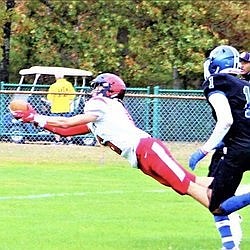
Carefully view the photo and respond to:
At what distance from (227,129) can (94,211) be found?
411 cm

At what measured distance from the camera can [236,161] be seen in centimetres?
902

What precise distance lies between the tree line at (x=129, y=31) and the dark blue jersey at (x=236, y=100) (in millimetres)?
19413

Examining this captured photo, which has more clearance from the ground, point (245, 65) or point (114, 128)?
point (245, 65)

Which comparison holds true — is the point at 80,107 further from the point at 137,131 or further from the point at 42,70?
the point at 137,131

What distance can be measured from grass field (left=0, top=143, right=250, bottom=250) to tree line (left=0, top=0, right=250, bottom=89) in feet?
29.8

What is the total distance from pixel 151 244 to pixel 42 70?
1767cm

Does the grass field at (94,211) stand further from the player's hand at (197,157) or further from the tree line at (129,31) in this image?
the tree line at (129,31)

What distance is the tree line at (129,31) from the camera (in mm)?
28625

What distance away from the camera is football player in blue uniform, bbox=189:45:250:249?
8906 millimetres

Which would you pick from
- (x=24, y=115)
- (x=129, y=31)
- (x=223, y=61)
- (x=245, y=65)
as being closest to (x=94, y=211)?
(x=245, y=65)

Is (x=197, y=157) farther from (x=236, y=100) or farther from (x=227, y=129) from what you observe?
(x=236, y=100)

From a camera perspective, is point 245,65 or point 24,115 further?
point 245,65

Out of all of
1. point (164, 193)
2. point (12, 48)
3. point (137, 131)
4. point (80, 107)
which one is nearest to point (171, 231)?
point (137, 131)

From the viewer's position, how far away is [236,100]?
29.4ft
